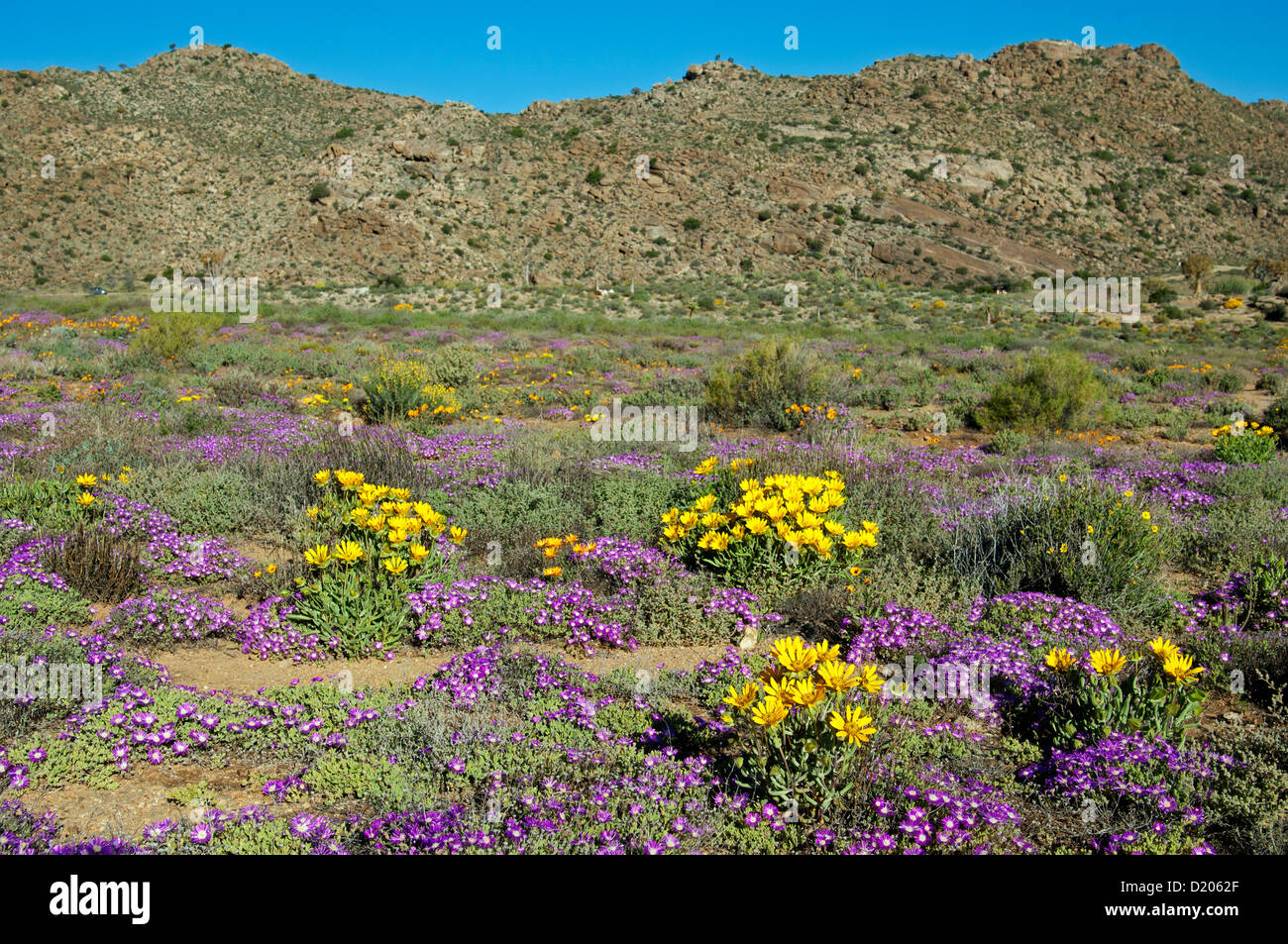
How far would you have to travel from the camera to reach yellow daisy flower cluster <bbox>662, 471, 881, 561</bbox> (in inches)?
181

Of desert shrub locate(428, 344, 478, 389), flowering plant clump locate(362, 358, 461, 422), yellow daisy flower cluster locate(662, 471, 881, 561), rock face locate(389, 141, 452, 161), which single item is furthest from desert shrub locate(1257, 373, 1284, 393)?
rock face locate(389, 141, 452, 161)

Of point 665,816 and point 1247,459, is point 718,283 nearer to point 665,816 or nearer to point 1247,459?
point 1247,459

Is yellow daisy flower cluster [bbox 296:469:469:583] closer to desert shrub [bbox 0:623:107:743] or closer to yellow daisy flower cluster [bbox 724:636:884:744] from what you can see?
desert shrub [bbox 0:623:107:743]

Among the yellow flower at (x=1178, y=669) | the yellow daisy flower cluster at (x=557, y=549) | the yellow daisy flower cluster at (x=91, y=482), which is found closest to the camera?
the yellow flower at (x=1178, y=669)

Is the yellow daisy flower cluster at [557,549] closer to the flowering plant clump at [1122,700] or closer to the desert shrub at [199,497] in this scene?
the desert shrub at [199,497]

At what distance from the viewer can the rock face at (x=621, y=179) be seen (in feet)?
135

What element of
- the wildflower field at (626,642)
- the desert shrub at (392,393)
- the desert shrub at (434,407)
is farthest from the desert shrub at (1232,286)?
the desert shrub at (392,393)

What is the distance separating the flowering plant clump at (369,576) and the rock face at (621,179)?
35.3 metres

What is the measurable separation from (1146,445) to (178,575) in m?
10.8

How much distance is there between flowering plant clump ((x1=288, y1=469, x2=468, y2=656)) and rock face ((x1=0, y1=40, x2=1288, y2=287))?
1390 inches

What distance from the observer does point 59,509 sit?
5.60m

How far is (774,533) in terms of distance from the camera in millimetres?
4914

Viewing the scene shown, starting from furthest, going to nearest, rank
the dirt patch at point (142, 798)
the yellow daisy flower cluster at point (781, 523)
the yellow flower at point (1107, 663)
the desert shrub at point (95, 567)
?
1. the desert shrub at point (95, 567)
2. the yellow daisy flower cluster at point (781, 523)
3. the yellow flower at point (1107, 663)
4. the dirt patch at point (142, 798)
